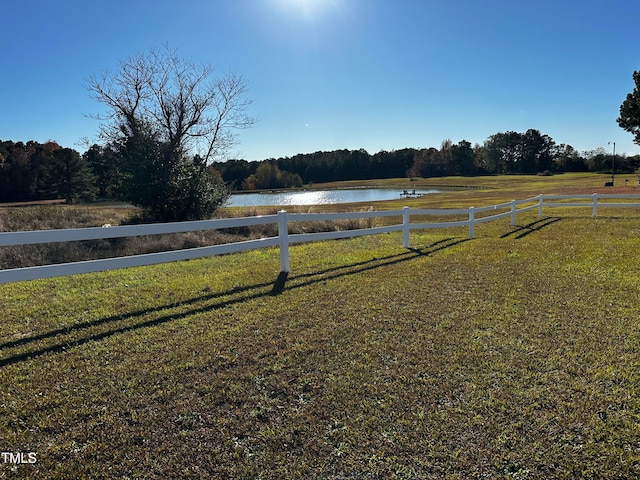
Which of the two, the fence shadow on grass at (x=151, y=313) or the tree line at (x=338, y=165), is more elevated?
the tree line at (x=338, y=165)

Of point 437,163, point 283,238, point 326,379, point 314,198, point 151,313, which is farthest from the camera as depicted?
point 437,163

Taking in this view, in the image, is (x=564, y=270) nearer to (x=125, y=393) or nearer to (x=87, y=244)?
(x=125, y=393)

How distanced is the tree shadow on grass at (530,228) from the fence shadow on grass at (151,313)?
21.5ft

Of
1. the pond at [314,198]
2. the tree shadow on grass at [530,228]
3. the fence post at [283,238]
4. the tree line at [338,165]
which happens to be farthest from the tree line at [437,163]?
the fence post at [283,238]

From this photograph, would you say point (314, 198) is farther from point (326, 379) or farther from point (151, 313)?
point (326, 379)

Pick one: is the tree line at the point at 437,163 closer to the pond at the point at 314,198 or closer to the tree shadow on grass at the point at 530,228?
the pond at the point at 314,198

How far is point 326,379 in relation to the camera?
316 cm

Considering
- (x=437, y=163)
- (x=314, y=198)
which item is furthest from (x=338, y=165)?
(x=314, y=198)

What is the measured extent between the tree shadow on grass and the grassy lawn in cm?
562

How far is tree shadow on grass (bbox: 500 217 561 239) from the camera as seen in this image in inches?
459

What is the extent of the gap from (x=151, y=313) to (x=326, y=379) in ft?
9.12

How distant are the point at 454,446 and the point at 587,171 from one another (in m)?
121

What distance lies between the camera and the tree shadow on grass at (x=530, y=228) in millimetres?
11664

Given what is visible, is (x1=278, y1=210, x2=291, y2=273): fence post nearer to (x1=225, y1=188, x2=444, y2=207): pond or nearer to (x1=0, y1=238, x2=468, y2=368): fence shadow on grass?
(x1=0, y1=238, x2=468, y2=368): fence shadow on grass
